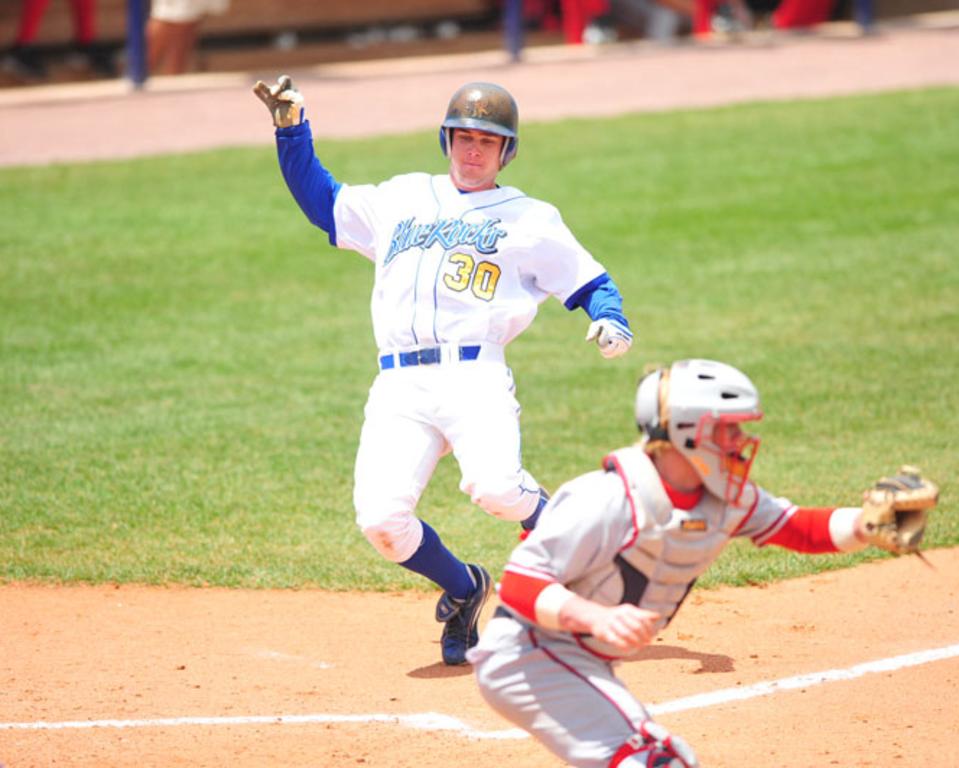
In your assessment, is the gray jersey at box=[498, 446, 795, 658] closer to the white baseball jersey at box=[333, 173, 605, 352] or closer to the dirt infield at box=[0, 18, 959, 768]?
the dirt infield at box=[0, 18, 959, 768]

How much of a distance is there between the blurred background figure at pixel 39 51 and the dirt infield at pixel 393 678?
12.2 m

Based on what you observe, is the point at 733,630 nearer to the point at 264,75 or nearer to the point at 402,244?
the point at 402,244

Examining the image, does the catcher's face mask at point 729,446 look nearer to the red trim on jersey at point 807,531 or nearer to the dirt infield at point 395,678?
the red trim on jersey at point 807,531

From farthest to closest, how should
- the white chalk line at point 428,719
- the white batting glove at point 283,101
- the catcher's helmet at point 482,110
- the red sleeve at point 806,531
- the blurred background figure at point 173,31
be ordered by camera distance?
the blurred background figure at point 173,31 → the white batting glove at point 283,101 → the catcher's helmet at point 482,110 → the white chalk line at point 428,719 → the red sleeve at point 806,531

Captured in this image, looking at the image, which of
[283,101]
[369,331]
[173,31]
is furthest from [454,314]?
[173,31]

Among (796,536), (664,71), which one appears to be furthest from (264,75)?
(796,536)

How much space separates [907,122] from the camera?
16.4m

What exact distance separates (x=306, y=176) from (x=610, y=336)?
1358mm

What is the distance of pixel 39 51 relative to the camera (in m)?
18.4

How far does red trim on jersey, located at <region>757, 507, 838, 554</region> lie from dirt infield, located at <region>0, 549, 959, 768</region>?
0.95 metres

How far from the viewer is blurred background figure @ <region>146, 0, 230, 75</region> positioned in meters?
16.3

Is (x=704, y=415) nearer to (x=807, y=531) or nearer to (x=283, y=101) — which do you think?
(x=807, y=531)

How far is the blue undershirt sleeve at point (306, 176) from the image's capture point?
20.6 feet

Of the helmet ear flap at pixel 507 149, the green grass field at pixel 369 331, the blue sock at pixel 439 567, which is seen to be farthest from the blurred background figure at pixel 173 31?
the blue sock at pixel 439 567
